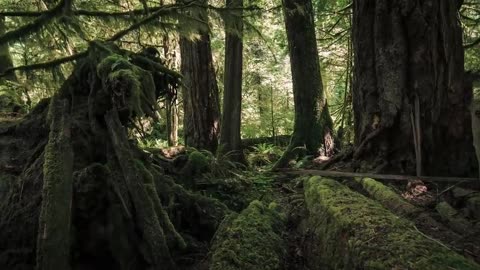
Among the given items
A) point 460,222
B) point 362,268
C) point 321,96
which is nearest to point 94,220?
point 362,268

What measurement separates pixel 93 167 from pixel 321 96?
6.51m

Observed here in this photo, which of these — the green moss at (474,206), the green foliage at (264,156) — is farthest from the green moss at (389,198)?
the green foliage at (264,156)

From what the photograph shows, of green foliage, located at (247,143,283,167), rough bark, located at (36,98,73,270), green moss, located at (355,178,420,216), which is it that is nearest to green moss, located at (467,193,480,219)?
green moss, located at (355,178,420,216)

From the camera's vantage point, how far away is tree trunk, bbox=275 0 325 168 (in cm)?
978

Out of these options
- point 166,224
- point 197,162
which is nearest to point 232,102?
point 197,162

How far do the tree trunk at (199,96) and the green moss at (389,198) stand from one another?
534 cm

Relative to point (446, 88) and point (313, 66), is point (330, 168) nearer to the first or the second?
point (446, 88)

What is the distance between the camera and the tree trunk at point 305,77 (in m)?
9.78

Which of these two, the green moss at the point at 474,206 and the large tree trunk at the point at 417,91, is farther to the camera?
the large tree trunk at the point at 417,91

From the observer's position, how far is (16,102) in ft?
26.5

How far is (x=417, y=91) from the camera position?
5.70 m

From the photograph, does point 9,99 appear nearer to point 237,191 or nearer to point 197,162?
point 197,162

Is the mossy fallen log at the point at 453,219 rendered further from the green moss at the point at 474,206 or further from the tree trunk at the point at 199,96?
the tree trunk at the point at 199,96

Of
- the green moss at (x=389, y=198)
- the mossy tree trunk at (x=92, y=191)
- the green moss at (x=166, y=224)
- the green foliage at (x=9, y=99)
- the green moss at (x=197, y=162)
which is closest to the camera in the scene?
the mossy tree trunk at (x=92, y=191)
